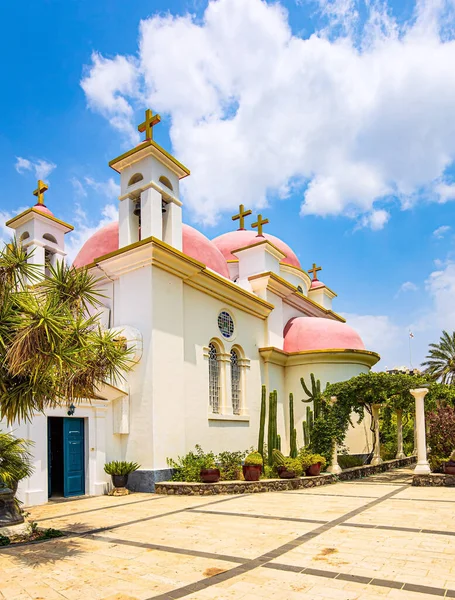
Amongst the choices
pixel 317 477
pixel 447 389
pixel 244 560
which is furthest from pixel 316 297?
pixel 244 560

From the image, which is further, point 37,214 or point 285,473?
point 37,214

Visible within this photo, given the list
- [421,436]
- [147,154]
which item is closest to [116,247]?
[147,154]

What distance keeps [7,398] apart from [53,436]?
908 centimetres

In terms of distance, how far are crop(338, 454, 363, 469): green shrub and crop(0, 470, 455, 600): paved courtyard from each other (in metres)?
7.01

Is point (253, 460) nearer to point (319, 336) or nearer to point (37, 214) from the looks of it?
point (319, 336)

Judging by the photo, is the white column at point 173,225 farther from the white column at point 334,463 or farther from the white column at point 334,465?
the white column at point 334,465

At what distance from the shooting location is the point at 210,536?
324 inches

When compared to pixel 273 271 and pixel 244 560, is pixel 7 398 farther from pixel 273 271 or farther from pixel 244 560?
pixel 273 271

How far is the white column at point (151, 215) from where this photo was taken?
15.8m

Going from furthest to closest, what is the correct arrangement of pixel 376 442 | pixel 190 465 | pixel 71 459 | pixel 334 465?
pixel 376 442, pixel 334 465, pixel 190 465, pixel 71 459

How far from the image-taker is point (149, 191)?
52.6ft

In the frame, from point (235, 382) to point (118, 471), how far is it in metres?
6.41

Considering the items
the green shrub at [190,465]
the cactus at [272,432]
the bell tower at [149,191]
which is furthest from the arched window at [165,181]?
the green shrub at [190,465]

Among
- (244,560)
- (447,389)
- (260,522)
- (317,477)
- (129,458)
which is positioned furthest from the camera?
(447,389)
